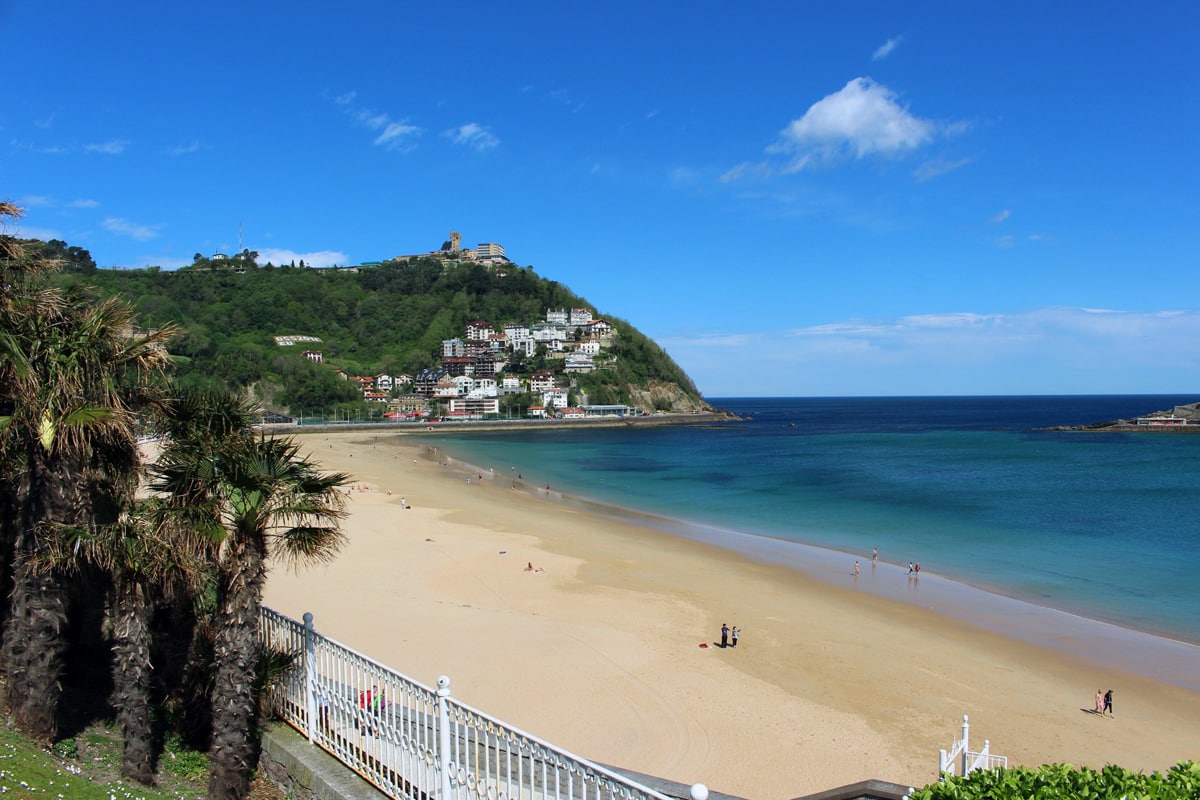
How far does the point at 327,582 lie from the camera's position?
62.7 ft

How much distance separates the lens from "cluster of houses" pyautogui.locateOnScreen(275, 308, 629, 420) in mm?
126688

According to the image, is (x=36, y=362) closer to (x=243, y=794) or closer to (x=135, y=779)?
(x=135, y=779)

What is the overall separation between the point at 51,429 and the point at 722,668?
40.2 ft

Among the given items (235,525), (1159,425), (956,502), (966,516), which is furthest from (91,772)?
(1159,425)

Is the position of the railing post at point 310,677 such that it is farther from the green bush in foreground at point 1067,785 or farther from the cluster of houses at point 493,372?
the cluster of houses at point 493,372

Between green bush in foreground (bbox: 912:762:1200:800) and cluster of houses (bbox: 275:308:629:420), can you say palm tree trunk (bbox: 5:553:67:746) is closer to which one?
green bush in foreground (bbox: 912:762:1200:800)

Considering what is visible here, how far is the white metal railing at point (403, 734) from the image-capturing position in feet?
14.4

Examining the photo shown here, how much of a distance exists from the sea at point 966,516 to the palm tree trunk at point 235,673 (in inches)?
694

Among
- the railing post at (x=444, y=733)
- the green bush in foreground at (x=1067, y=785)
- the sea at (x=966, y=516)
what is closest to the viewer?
the green bush in foreground at (x=1067, y=785)

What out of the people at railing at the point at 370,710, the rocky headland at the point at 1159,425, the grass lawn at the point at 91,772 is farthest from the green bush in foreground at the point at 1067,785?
the rocky headland at the point at 1159,425

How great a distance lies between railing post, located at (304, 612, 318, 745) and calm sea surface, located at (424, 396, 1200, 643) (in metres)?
20.6

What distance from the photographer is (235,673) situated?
5.88 m

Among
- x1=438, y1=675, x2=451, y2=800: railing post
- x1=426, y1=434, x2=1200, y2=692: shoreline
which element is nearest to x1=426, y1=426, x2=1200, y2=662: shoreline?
x1=426, y1=434, x2=1200, y2=692: shoreline

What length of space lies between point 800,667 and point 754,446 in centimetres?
6725
